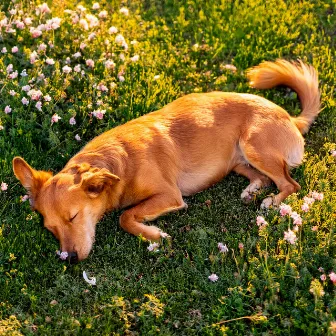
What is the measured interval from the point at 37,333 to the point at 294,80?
391 centimetres

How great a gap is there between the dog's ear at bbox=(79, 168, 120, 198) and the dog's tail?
2.39 metres

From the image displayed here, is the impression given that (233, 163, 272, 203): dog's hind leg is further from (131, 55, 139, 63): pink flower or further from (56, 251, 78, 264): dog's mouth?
(131, 55, 139, 63): pink flower

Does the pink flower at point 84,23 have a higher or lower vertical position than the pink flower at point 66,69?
higher

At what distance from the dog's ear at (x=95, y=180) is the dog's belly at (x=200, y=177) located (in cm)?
91

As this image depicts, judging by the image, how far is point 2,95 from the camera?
21.2 feet

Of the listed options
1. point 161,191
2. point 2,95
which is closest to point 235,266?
point 161,191

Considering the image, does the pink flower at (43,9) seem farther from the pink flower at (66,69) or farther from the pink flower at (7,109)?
the pink flower at (7,109)

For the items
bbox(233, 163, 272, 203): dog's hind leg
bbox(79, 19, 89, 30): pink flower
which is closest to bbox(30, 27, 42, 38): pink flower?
bbox(79, 19, 89, 30): pink flower

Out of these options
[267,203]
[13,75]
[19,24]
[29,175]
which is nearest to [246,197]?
[267,203]

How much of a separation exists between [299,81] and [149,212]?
2.42 m

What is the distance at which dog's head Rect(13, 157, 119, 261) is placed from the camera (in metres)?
5.00

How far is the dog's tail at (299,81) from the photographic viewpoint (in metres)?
6.56

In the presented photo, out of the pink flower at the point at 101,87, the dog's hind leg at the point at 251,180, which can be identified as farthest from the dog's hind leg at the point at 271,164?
the pink flower at the point at 101,87

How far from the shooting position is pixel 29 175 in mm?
5184
